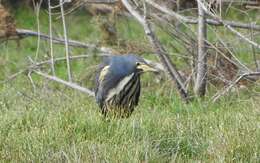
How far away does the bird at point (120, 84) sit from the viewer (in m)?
6.71

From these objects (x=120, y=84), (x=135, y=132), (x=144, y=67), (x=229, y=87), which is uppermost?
(x=144, y=67)

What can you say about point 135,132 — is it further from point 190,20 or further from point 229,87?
point 190,20

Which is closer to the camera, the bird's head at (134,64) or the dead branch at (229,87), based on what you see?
the bird's head at (134,64)

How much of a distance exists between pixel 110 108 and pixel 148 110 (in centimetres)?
64

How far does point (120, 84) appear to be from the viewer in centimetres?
687

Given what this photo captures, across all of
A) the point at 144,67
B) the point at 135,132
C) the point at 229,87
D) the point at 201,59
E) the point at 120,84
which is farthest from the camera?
the point at 201,59

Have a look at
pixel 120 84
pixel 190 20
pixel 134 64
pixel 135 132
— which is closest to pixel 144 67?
pixel 134 64

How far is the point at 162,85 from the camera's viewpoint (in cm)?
917

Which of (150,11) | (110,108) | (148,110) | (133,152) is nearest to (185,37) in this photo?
(150,11)

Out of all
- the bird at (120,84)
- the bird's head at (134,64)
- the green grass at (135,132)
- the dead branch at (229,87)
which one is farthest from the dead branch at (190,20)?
the bird's head at (134,64)

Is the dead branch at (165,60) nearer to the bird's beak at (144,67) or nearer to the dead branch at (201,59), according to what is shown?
the dead branch at (201,59)

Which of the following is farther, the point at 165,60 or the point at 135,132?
the point at 165,60

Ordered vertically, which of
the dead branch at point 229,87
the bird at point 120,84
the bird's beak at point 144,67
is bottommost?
the dead branch at point 229,87

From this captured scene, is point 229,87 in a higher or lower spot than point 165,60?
lower
